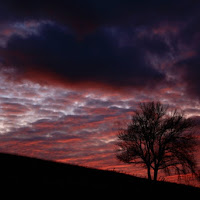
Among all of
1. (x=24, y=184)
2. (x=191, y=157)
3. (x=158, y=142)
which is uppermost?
(x=158, y=142)

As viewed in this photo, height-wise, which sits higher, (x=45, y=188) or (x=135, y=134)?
(x=135, y=134)

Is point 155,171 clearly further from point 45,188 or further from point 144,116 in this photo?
point 45,188

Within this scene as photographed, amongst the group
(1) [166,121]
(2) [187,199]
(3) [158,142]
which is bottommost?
(2) [187,199]

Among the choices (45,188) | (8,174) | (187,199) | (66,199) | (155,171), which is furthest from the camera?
(155,171)

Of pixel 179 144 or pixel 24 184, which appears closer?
pixel 24 184

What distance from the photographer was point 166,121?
31188 mm

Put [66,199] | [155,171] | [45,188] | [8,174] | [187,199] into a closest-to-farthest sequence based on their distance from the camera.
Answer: [66,199]
[45,188]
[8,174]
[187,199]
[155,171]

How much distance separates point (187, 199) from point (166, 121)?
1924 cm

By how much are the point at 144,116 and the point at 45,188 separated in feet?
78.9

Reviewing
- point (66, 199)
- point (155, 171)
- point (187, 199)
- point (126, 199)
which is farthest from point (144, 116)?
point (66, 199)

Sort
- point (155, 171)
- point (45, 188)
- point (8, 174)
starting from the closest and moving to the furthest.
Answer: point (45, 188)
point (8, 174)
point (155, 171)

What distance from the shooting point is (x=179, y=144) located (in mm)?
30984

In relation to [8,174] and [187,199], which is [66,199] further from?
[187,199]

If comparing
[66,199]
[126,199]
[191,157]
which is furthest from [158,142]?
[66,199]
